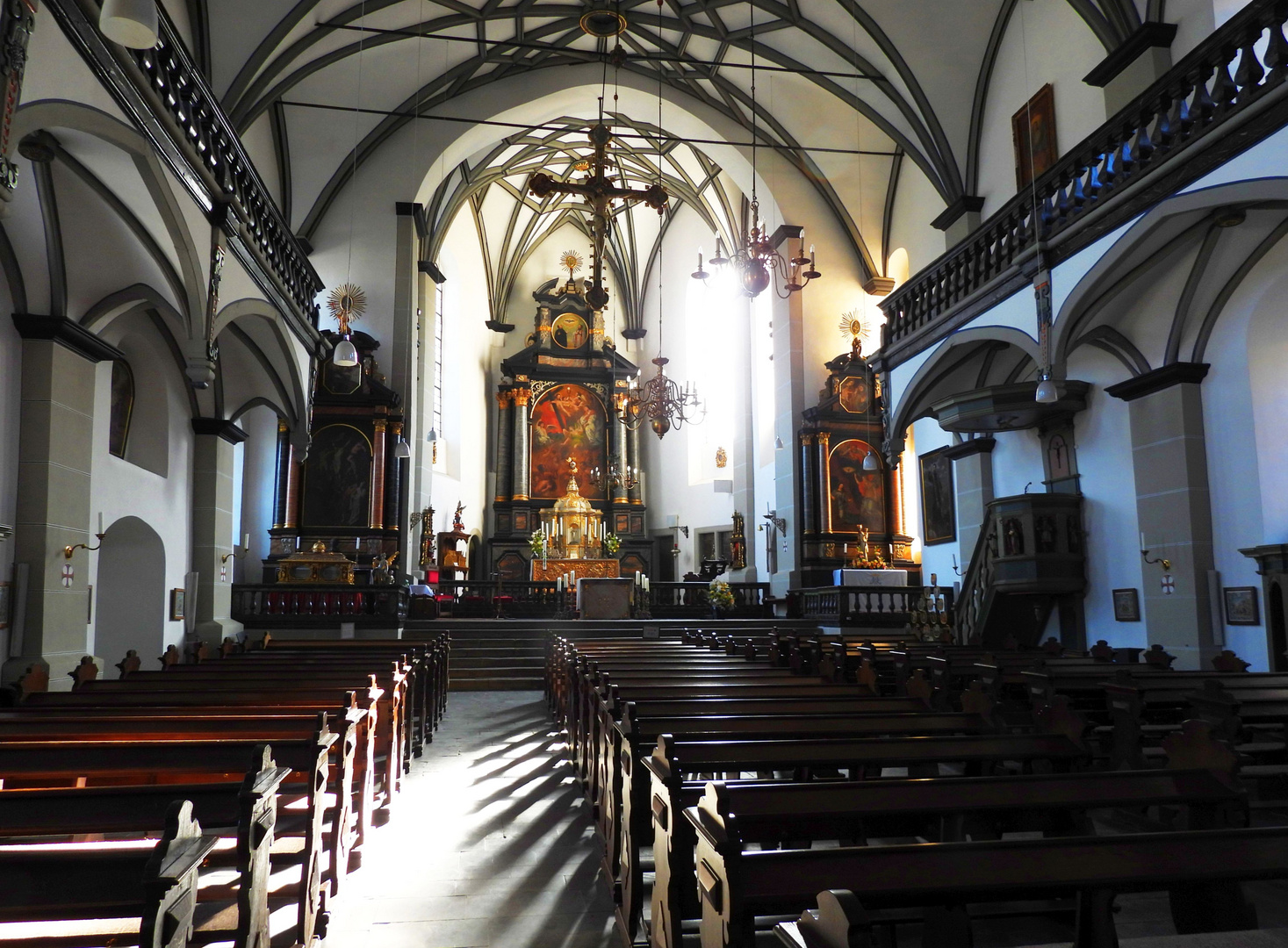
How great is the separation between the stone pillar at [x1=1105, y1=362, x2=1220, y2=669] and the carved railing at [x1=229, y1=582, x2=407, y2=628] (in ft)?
34.6

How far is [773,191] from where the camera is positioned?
17.9m

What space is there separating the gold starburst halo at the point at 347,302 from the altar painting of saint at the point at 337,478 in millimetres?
2121

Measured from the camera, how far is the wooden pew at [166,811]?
2658 mm

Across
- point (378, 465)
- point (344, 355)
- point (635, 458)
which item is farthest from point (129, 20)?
point (635, 458)

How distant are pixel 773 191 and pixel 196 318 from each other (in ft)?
41.2

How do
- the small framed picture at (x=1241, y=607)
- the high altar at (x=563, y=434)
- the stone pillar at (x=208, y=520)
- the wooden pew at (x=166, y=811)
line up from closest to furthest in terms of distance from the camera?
the wooden pew at (x=166, y=811) → the small framed picture at (x=1241, y=607) → the stone pillar at (x=208, y=520) → the high altar at (x=563, y=434)

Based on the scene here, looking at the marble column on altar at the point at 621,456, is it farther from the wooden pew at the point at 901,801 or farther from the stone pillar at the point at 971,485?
the wooden pew at the point at 901,801

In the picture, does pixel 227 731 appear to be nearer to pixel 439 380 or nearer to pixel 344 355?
pixel 344 355

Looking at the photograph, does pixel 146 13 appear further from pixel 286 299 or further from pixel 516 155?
pixel 516 155

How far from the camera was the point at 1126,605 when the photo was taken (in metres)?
10.5

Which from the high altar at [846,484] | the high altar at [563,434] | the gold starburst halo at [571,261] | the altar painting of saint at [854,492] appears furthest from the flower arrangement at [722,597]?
the gold starburst halo at [571,261]

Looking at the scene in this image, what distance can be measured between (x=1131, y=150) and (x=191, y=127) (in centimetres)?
860

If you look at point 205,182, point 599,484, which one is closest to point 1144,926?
point 205,182

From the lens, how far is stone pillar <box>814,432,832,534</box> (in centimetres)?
1733
